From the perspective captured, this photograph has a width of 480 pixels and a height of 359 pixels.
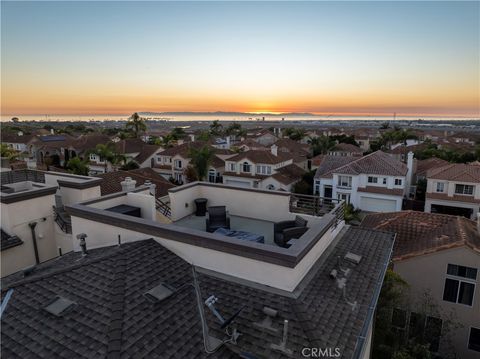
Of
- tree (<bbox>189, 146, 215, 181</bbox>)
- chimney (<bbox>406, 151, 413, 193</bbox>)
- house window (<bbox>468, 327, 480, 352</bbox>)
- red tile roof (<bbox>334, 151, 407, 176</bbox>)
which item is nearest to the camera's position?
house window (<bbox>468, 327, 480, 352</bbox>)

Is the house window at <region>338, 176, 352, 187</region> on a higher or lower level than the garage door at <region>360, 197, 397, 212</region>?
higher

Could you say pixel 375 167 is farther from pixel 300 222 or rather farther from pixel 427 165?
pixel 300 222

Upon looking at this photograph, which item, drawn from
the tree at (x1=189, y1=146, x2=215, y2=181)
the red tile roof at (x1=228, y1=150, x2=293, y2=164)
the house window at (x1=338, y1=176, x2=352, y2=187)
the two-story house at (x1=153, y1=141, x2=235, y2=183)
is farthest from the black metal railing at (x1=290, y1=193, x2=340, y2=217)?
the two-story house at (x1=153, y1=141, x2=235, y2=183)

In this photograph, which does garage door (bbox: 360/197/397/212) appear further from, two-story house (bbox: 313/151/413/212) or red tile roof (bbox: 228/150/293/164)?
red tile roof (bbox: 228/150/293/164)

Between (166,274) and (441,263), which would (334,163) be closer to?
(441,263)

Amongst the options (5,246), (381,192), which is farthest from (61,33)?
(381,192)

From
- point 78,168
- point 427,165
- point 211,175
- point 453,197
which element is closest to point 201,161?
point 211,175
